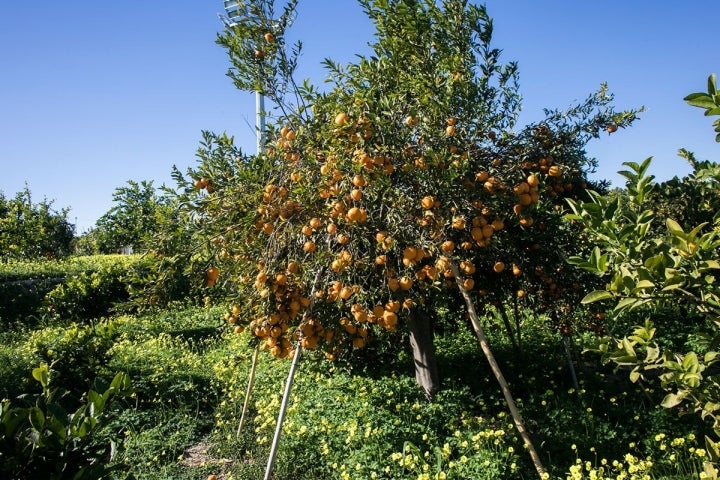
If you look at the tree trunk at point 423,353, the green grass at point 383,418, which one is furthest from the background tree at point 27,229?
the tree trunk at point 423,353

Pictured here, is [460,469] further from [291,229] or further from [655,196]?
[655,196]

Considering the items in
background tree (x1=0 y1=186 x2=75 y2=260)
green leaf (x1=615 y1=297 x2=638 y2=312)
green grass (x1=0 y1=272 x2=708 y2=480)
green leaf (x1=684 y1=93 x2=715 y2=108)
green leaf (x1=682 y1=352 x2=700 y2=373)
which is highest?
background tree (x1=0 y1=186 x2=75 y2=260)

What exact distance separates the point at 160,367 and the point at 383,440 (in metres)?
3.31

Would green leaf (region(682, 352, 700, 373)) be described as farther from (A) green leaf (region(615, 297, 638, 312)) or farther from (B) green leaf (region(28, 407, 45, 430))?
(B) green leaf (region(28, 407, 45, 430))

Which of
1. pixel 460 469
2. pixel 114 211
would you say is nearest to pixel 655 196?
pixel 460 469

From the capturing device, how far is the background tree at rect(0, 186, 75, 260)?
13.8 metres

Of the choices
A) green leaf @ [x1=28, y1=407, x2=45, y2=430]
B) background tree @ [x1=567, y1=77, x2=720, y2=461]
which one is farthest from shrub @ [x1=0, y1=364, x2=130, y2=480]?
background tree @ [x1=567, y1=77, x2=720, y2=461]

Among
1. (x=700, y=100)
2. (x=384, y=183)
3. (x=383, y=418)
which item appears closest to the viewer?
(x=700, y=100)

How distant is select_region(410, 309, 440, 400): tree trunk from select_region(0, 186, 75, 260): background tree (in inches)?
538

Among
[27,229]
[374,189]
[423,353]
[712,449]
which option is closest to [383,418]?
[423,353]

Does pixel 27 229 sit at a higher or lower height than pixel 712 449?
higher

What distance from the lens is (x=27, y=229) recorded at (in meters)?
14.0

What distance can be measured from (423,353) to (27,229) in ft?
46.6

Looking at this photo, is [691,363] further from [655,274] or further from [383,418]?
[383,418]
